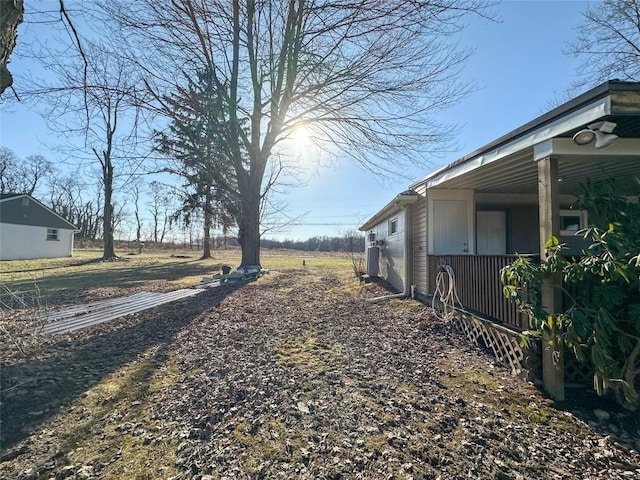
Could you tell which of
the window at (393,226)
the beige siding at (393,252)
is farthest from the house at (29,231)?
the window at (393,226)

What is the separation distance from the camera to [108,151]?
67.6 feet

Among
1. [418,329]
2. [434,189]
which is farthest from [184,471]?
[434,189]

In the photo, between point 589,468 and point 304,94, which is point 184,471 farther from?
point 304,94

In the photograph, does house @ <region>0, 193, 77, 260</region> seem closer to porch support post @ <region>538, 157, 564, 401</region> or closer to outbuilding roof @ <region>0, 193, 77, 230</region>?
outbuilding roof @ <region>0, 193, 77, 230</region>

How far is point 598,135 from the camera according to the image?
306 cm

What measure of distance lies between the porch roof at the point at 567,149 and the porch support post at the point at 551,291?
269 millimetres

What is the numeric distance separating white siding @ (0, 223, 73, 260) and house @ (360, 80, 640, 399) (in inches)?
974

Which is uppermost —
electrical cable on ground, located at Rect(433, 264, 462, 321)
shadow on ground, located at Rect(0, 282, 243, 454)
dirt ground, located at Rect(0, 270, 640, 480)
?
electrical cable on ground, located at Rect(433, 264, 462, 321)

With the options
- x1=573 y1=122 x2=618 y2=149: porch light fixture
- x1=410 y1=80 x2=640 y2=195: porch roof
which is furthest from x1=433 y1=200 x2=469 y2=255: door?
x1=573 y1=122 x2=618 y2=149: porch light fixture

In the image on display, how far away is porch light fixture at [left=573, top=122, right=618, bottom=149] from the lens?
9.70ft

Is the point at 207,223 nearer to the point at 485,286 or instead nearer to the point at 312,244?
the point at 485,286

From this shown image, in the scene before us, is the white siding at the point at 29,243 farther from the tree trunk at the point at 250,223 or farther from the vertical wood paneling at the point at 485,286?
the vertical wood paneling at the point at 485,286

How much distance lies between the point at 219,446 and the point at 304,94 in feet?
36.6

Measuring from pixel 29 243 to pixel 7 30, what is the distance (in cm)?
2604
